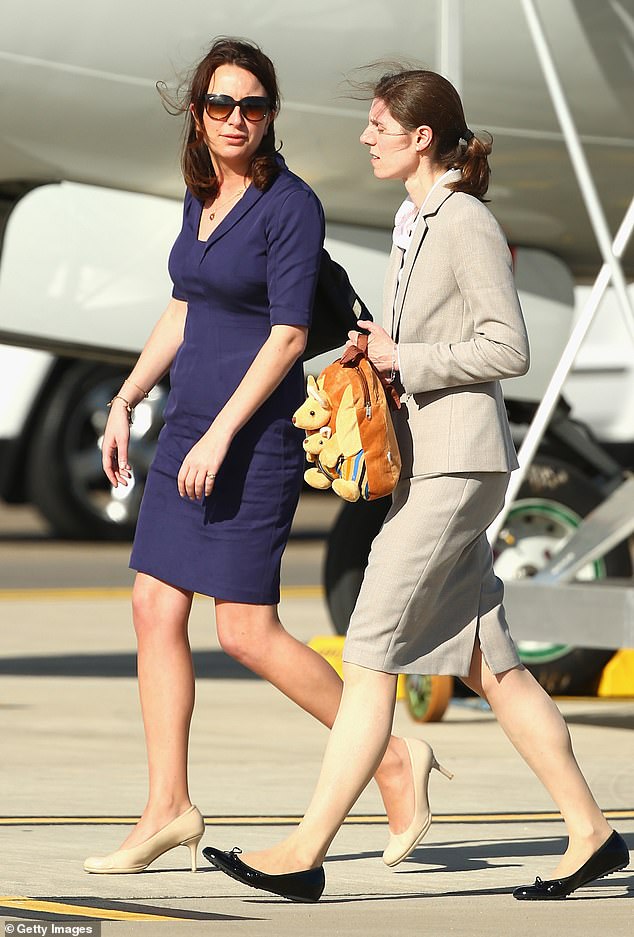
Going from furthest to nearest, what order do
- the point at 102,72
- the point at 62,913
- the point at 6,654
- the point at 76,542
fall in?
the point at 76,542
the point at 6,654
the point at 102,72
the point at 62,913

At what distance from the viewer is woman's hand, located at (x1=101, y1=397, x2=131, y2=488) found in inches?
189

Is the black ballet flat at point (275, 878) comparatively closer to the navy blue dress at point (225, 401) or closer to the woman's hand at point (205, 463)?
the navy blue dress at point (225, 401)

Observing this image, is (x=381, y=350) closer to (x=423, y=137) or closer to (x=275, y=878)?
(x=423, y=137)

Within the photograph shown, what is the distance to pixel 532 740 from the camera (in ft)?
14.4

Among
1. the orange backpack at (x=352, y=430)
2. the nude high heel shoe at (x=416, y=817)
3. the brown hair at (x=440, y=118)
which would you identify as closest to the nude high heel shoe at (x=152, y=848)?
the nude high heel shoe at (x=416, y=817)

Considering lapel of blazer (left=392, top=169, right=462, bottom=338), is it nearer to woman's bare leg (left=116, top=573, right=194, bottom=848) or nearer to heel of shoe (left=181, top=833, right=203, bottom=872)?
woman's bare leg (left=116, top=573, right=194, bottom=848)

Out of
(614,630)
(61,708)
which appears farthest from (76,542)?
(614,630)

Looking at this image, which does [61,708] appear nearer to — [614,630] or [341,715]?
[614,630]

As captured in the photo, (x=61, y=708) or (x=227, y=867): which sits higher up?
(x=61, y=708)

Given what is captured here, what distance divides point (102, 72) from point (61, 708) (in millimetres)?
2270

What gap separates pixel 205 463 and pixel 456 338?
586mm

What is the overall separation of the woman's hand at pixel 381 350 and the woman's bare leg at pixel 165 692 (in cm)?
71

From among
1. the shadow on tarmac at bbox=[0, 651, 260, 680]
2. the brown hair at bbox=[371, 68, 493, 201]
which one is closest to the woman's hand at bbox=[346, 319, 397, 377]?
the brown hair at bbox=[371, 68, 493, 201]

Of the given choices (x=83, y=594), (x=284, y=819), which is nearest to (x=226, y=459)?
(x=284, y=819)
